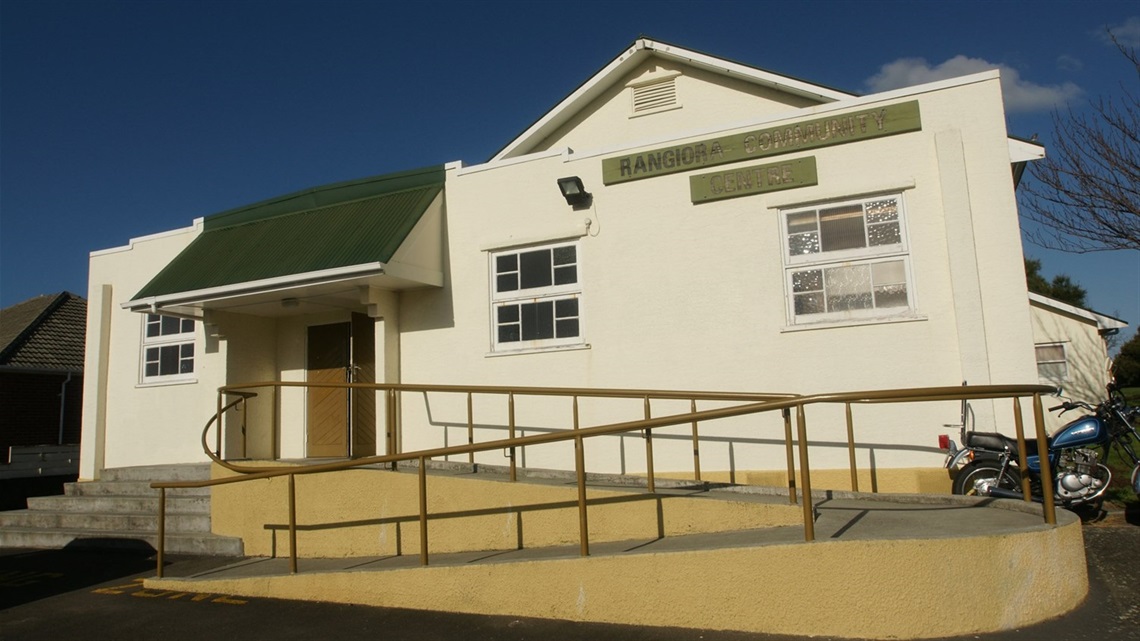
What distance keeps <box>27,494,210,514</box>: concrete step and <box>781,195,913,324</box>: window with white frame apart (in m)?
7.39

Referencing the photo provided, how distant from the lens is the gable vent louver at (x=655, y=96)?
14.3 meters

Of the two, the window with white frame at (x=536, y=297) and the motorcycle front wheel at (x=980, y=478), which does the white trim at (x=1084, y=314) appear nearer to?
the motorcycle front wheel at (x=980, y=478)

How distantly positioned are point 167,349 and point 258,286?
11.5 ft

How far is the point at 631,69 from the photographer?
14.4 meters

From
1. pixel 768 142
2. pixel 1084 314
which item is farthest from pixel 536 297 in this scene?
pixel 1084 314

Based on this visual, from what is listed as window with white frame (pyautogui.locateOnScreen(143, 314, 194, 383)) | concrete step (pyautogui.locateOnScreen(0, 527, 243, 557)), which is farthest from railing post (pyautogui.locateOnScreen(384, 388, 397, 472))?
window with white frame (pyautogui.locateOnScreen(143, 314, 194, 383))

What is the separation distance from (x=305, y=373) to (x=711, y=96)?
8.15m

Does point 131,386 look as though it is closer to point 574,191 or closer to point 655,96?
point 574,191

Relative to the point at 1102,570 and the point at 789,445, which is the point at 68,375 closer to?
the point at 789,445

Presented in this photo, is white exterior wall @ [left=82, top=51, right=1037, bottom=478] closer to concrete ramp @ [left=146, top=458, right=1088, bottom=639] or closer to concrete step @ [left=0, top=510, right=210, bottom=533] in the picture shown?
concrete step @ [left=0, top=510, right=210, bottom=533]

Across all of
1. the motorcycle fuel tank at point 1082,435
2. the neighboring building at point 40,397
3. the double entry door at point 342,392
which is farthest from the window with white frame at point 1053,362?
the neighboring building at point 40,397

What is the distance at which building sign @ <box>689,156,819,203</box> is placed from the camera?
912 centimetres

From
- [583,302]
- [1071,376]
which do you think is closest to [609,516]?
[583,302]

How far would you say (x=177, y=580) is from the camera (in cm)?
772
